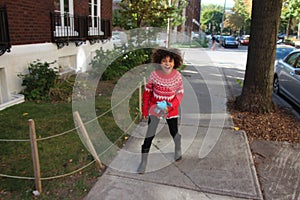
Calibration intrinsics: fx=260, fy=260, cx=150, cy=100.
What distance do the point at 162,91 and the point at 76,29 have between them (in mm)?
6562

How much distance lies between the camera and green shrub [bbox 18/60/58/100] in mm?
6098

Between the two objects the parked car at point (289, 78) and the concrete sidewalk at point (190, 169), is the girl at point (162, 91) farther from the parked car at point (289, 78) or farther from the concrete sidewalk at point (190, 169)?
the parked car at point (289, 78)

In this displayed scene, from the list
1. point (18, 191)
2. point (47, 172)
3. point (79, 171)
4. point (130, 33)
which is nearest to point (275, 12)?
point (79, 171)

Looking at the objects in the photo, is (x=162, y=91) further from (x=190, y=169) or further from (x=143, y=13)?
(x=143, y=13)

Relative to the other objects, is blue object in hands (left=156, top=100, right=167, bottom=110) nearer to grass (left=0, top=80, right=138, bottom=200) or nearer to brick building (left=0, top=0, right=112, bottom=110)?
grass (left=0, top=80, right=138, bottom=200)

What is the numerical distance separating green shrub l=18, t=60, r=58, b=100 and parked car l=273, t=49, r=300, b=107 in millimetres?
5935

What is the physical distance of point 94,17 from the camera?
402 inches

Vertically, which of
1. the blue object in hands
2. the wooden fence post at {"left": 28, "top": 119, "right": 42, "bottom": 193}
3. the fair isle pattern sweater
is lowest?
the wooden fence post at {"left": 28, "top": 119, "right": 42, "bottom": 193}

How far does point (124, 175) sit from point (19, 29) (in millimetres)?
4697

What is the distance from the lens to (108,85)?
25.8 ft

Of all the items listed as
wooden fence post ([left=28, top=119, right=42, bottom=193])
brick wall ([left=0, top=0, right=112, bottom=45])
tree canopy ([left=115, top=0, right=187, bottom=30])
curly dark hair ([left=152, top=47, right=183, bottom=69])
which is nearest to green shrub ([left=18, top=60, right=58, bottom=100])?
brick wall ([left=0, top=0, right=112, bottom=45])

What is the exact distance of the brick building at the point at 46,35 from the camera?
5.75m

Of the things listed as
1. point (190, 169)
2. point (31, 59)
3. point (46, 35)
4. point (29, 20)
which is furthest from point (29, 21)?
point (190, 169)

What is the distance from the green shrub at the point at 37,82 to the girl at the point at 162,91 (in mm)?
3539
